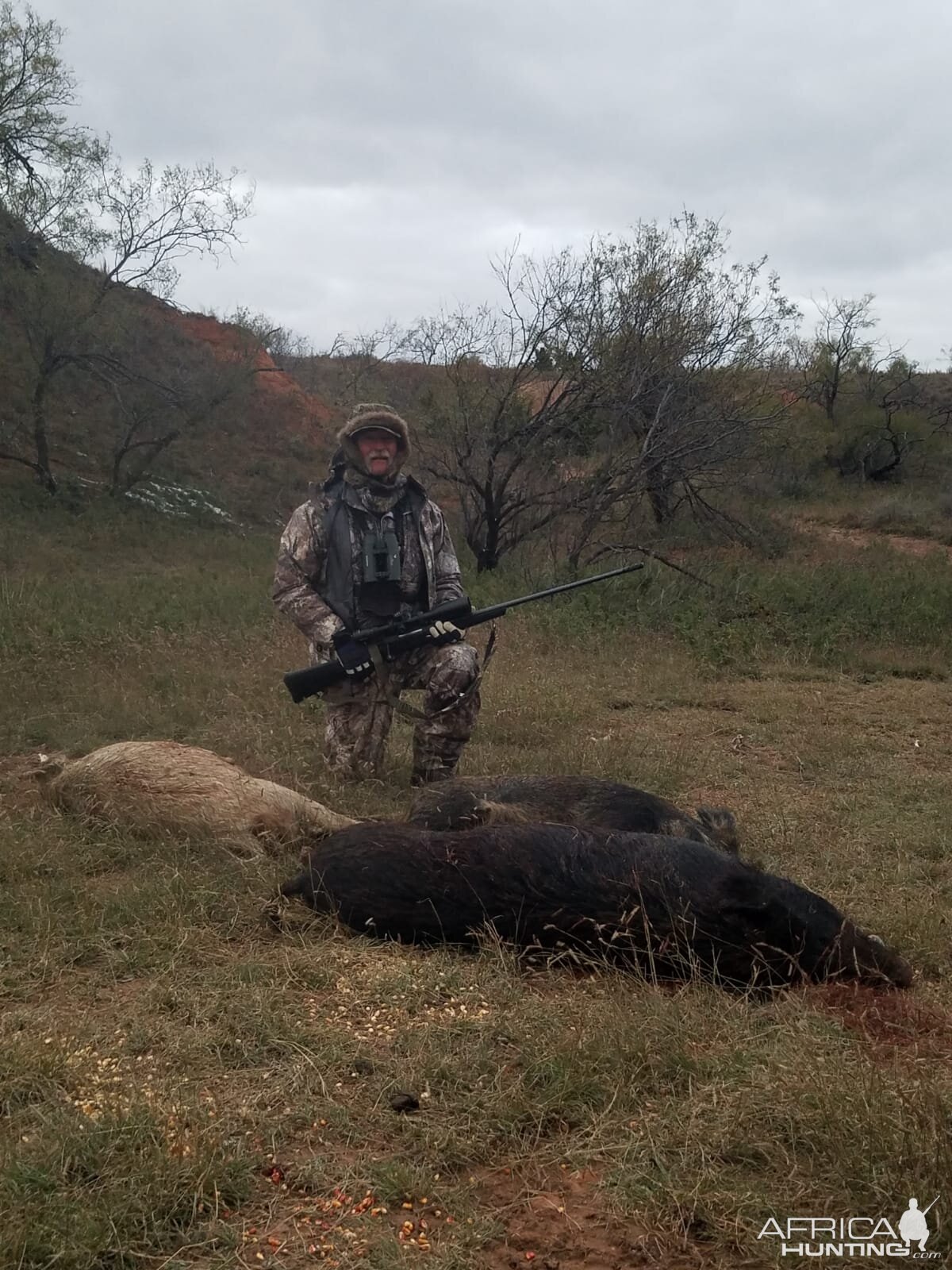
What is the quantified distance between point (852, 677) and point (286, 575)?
5113mm

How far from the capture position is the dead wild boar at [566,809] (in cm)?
429

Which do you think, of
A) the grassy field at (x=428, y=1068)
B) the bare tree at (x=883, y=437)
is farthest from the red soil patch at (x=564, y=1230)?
the bare tree at (x=883, y=437)

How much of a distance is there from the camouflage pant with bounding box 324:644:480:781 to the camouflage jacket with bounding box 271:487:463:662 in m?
0.33

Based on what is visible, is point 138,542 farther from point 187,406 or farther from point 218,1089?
point 218,1089

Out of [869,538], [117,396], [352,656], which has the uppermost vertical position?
[117,396]

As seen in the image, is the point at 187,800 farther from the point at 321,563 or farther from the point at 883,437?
the point at 883,437

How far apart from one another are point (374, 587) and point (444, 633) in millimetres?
520

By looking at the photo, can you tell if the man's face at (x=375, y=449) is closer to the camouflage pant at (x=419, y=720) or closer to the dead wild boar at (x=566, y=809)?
the camouflage pant at (x=419, y=720)

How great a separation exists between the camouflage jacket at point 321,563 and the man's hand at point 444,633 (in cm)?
30

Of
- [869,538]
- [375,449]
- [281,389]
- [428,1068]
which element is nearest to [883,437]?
[869,538]

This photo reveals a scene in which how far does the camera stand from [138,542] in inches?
648

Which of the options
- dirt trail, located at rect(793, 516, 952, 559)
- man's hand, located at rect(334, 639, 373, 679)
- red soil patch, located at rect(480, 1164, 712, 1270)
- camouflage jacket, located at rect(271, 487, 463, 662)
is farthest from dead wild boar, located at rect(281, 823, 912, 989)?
dirt trail, located at rect(793, 516, 952, 559)

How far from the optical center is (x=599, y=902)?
3.38 metres

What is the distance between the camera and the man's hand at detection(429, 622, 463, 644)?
5.66 metres
